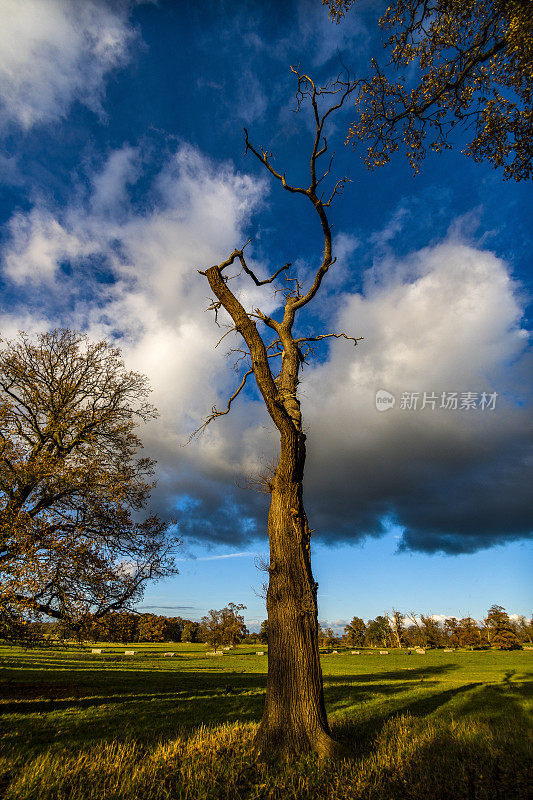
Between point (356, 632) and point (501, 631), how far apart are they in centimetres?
6535

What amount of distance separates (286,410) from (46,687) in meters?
20.9

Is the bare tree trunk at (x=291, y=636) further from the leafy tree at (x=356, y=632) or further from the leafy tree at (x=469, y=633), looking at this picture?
the leafy tree at (x=356, y=632)

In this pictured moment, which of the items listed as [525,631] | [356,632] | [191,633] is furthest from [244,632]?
[525,631]

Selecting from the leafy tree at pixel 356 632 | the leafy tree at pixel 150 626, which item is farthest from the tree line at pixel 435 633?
the leafy tree at pixel 150 626

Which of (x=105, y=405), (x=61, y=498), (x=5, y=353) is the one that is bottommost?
(x=61, y=498)

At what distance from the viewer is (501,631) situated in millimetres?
80562

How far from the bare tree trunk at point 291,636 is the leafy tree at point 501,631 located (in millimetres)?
97215

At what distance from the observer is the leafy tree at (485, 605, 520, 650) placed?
7806cm

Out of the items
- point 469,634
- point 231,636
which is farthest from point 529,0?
point 469,634

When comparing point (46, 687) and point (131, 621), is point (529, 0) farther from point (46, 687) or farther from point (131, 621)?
point (46, 687)

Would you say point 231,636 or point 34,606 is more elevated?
point 34,606

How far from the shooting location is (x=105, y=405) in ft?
51.5

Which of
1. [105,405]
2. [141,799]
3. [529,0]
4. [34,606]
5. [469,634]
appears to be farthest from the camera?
[469,634]

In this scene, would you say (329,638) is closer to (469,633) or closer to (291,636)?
(469,633)
